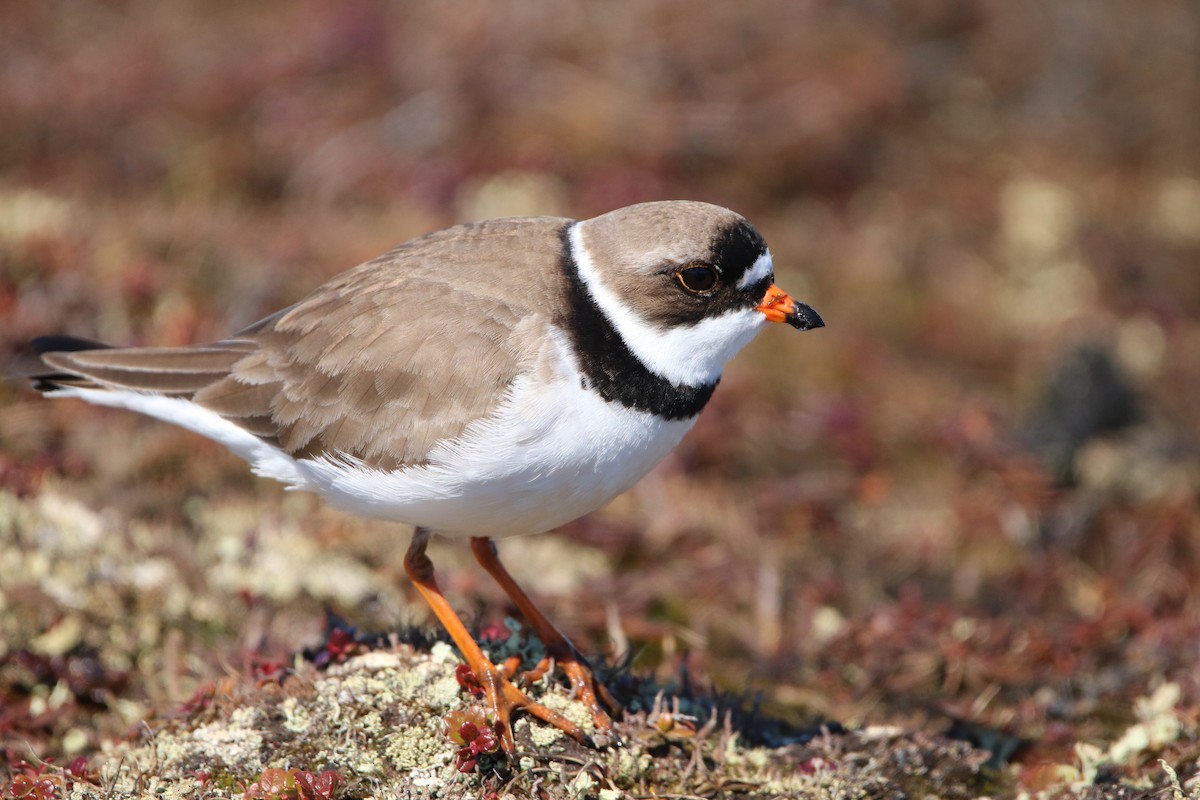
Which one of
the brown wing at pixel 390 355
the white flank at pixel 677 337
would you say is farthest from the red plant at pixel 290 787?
the white flank at pixel 677 337

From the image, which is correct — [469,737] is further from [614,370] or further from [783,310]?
[783,310]

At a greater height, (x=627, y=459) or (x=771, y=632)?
(x=627, y=459)

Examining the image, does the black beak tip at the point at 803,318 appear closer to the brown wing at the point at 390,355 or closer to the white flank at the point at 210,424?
the brown wing at the point at 390,355

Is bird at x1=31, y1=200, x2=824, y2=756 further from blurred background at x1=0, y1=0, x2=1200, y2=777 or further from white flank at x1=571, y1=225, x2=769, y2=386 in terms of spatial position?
blurred background at x1=0, y1=0, x2=1200, y2=777

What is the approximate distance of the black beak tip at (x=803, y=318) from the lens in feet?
16.3

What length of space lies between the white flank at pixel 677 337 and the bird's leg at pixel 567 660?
1263 millimetres

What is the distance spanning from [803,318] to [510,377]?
1.31 m

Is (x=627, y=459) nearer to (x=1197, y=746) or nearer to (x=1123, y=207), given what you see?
(x=1197, y=746)

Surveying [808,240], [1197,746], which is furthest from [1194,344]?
[1197,746]

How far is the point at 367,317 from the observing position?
5.06 meters

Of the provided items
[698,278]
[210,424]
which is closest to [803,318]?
[698,278]

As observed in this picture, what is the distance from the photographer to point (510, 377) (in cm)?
462

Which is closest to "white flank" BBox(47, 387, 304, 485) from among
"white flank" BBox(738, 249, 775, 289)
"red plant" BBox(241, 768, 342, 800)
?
"red plant" BBox(241, 768, 342, 800)

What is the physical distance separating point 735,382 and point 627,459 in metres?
4.57
